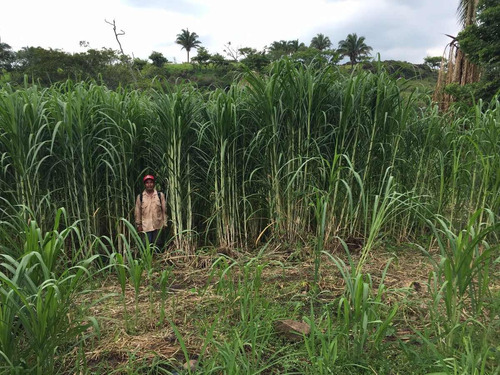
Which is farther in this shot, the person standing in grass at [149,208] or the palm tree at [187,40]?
the palm tree at [187,40]

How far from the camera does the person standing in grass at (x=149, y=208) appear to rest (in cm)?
290

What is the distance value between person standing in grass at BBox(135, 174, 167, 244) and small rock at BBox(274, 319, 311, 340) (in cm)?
157

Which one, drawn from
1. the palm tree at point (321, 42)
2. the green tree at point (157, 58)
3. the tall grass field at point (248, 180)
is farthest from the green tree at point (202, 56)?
the tall grass field at point (248, 180)

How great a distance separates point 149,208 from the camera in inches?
116

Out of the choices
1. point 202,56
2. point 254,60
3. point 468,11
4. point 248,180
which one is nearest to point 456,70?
point 468,11

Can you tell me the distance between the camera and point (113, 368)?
1.47 meters

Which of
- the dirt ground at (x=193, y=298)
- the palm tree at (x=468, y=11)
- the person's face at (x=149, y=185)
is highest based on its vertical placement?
the palm tree at (x=468, y=11)

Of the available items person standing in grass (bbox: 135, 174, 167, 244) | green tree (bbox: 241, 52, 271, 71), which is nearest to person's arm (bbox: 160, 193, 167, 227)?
person standing in grass (bbox: 135, 174, 167, 244)

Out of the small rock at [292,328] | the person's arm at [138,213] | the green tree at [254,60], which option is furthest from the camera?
the green tree at [254,60]

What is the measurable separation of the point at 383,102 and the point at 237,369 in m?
2.24

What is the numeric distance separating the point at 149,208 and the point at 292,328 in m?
1.74

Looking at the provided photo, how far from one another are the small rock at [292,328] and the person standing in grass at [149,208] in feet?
5.14

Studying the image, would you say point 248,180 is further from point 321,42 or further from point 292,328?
point 321,42

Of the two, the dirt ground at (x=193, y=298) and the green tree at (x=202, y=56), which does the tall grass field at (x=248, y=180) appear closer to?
the dirt ground at (x=193, y=298)
